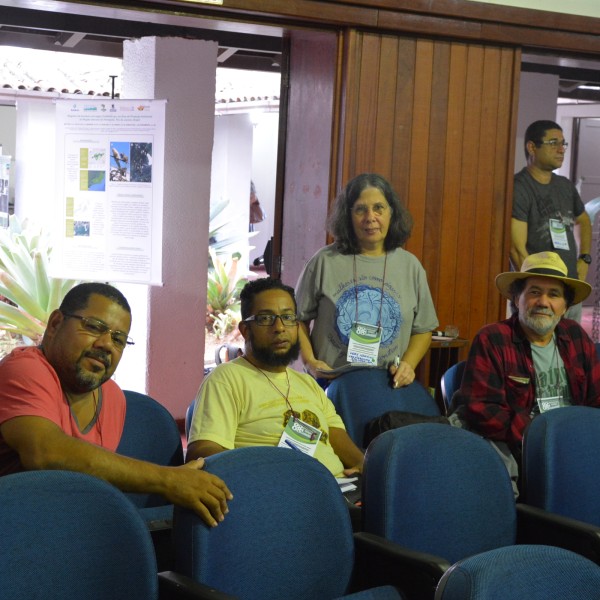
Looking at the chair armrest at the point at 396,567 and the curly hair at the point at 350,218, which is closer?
the chair armrest at the point at 396,567

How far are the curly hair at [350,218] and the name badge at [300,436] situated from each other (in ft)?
3.14

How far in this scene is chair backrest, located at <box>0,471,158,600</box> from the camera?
184 centimetres

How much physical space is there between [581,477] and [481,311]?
2206mm

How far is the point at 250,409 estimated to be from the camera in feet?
9.91

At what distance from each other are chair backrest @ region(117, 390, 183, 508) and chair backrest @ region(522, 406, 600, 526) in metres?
1.12

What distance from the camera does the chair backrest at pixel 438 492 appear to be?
8.39ft

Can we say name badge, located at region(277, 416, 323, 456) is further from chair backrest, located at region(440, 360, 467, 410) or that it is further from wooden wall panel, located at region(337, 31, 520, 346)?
wooden wall panel, located at region(337, 31, 520, 346)

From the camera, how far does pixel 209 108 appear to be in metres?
5.95

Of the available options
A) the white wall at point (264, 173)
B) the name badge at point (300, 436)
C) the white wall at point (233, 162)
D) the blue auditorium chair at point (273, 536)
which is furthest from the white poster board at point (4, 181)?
the blue auditorium chair at point (273, 536)

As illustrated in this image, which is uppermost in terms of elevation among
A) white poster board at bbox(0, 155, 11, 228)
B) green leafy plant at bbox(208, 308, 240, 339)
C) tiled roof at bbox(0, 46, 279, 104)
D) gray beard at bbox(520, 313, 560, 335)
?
tiled roof at bbox(0, 46, 279, 104)

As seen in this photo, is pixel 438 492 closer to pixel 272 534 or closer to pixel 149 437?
pixel 272 534

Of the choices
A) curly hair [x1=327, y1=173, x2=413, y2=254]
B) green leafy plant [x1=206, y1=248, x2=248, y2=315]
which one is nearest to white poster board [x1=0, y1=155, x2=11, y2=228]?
green leafy plant [x1=206, y1=248, x2=248, y2=315]

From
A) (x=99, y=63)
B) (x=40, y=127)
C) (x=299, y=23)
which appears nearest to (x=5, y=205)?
(x=40, y=127)

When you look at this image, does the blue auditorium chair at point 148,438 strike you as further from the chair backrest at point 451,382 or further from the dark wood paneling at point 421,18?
the dark wood paneling at point 421,18
